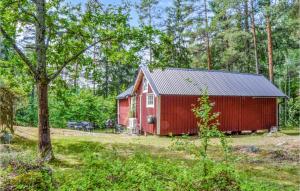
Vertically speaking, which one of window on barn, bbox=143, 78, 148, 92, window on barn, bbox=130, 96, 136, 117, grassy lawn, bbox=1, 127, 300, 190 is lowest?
grassy lawn, bbox=1, 127, 300, 190

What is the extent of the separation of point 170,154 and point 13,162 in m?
5.85

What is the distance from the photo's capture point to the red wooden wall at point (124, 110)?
74.1 feet

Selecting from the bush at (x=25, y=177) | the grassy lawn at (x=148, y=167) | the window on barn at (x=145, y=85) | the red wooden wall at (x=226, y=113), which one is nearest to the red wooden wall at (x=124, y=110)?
the window on barn at (x=145, y=85)

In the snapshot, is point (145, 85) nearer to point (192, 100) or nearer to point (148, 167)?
point (192, 100)

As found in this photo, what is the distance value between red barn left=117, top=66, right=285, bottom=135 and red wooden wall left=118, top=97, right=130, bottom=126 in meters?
1.12

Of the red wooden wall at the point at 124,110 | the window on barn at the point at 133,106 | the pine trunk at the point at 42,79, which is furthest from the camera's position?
the red wooden wall at the point at 124,110

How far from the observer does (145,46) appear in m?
8.60

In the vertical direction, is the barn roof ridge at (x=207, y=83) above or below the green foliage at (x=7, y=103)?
above

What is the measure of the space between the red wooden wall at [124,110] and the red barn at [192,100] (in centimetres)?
112

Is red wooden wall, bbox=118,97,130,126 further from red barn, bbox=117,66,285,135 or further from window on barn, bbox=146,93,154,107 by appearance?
window on barn, bbox=146,93,154,107

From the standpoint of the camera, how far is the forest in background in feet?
27.8

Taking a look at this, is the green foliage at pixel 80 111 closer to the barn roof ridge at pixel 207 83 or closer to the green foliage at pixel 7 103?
the barn roof ridge at pixel 207 83

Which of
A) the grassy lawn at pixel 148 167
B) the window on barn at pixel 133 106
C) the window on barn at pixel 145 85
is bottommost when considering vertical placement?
the grassy lawn at pixel 148 167

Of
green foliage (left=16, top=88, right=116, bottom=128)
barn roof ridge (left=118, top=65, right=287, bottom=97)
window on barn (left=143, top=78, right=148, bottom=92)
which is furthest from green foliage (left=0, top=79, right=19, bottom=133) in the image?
green foliage (left=16, top=88, right=116, bottom=128)
